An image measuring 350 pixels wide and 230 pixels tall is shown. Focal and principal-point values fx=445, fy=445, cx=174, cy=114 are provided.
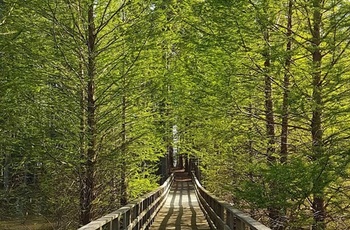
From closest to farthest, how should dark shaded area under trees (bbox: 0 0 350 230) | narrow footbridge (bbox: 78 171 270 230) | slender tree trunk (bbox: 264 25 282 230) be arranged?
narrow footbridge (bbox: 78 171 270 230)
dark shaded area under trees (bbox: 0 0 350 230)
slender tree trunk (bbox: 264 25 282 230)

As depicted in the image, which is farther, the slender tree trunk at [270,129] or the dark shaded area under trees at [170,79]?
the slender tree trunk at [270,129]

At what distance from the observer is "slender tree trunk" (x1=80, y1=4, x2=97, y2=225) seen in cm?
772

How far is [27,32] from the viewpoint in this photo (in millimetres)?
7715

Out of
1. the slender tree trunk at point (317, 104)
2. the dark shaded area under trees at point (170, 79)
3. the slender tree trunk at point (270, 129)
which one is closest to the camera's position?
the slender tree trunk at point (317, 104)

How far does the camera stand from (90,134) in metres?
7.70

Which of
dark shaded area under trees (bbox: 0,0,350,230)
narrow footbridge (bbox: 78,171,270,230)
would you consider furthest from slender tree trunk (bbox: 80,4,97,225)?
narrow footbridge (bbox: 78,171,270,230)

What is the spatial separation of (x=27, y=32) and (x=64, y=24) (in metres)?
0.73

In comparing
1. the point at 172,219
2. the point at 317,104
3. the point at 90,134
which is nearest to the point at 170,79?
the point at 90,134

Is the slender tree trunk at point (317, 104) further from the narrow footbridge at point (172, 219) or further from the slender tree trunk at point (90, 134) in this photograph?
the slender tree trunk at point (90, 134)

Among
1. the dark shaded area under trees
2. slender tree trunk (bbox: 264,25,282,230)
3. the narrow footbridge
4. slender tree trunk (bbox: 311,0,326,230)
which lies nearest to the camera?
the narrow footbridge

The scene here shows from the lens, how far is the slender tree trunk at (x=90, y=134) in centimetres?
772

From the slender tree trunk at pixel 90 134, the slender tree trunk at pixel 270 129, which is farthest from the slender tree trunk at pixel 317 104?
the slender tree trunk at pixel 90 134

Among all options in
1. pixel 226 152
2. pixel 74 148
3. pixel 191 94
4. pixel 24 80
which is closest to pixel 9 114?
pixel 24 80

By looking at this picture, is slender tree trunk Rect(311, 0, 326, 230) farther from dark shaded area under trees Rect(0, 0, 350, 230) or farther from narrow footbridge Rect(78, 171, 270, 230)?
narrow footbridge Rect(78, 171, 270, 230)
